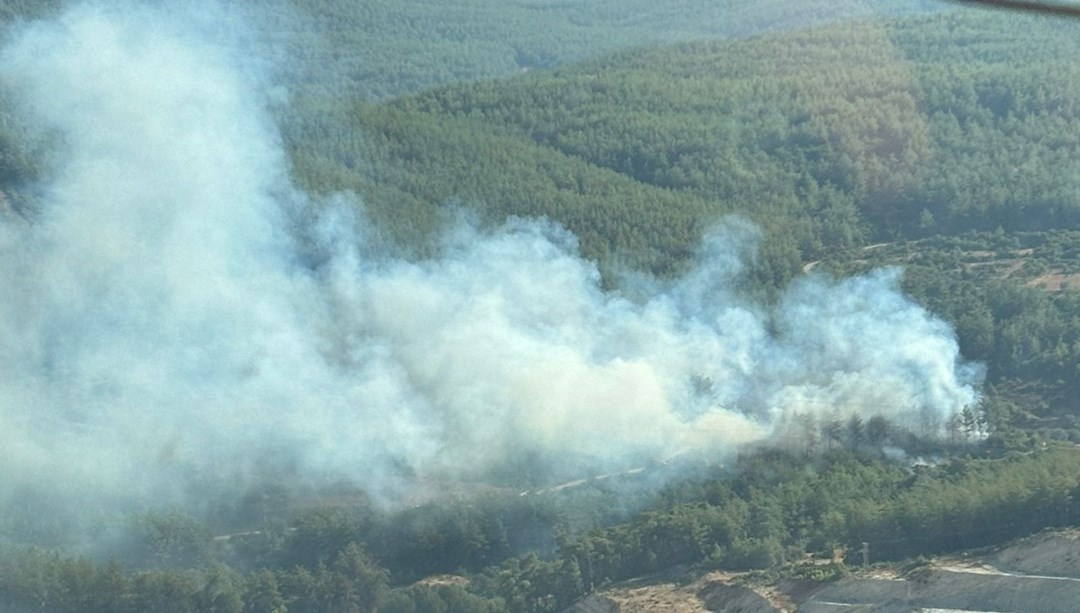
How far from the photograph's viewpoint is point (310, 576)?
48812 millimetres

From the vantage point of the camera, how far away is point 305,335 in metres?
59.5

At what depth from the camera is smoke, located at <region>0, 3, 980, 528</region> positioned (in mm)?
55219

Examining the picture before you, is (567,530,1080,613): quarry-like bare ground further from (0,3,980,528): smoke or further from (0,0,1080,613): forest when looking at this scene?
(0,3,980,528): smoke

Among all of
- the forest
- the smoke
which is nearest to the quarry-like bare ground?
the forest

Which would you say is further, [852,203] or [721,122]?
[721,122]

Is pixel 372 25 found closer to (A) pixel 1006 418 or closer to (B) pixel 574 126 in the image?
(B) pixel 574 126

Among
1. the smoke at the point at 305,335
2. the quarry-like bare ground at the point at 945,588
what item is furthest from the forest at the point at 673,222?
the smoke at the point at 305,335

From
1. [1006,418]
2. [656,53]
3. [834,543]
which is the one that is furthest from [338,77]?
[834,543]

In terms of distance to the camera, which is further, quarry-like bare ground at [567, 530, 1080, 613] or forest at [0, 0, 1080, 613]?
forest at [0, 0, 1080, 613]

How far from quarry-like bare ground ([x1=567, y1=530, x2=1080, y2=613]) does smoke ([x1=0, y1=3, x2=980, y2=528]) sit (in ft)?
31.0

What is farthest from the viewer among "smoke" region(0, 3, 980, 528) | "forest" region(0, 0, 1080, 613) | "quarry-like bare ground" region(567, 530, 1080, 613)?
"smoke" region(0, 3, 980, 528)

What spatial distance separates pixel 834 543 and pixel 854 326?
15.2 meters

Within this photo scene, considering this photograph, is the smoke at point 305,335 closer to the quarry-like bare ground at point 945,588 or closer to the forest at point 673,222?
the forest at point 673,222

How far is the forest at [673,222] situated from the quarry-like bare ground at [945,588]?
2.50 ft
